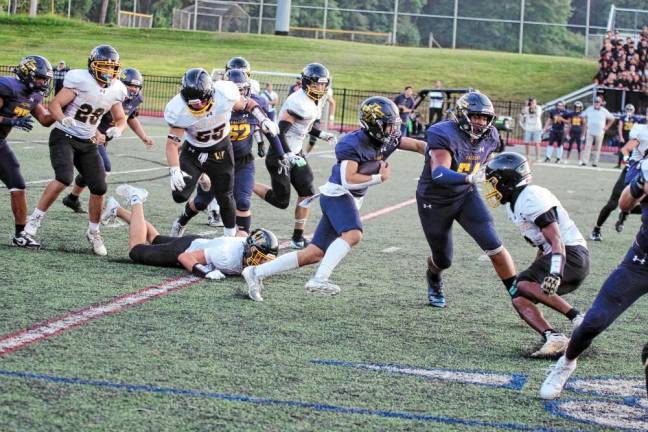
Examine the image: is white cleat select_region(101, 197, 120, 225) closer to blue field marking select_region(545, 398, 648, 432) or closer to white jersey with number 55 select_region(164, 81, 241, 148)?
white jersey with number 55 select_region(164, 81, 241, 148)

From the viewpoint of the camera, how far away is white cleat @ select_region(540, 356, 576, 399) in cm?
509

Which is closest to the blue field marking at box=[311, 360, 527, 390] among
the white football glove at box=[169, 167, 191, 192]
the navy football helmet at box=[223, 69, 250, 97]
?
the white football glove at box=[169, 167, 191, 192]

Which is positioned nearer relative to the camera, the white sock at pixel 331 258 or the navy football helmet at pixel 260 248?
the white sock at pixel 331 258

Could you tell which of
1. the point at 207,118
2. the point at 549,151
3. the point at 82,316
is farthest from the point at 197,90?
the point at 549,151

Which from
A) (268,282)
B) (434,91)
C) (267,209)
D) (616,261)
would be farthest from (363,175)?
(434,91)

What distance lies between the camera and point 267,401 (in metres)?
4.76

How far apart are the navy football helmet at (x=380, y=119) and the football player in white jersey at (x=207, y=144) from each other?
1.72 meters

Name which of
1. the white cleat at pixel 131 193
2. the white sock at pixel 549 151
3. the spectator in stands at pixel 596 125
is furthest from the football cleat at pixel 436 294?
the white sock at pixel 549 151

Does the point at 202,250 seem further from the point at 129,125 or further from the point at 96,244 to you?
the point at 129,125

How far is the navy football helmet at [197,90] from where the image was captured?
26.8ft

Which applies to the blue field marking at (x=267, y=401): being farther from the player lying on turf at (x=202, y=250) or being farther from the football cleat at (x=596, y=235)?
the football cleat at (x=596, y=235)

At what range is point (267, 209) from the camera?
A: 41.4 ft

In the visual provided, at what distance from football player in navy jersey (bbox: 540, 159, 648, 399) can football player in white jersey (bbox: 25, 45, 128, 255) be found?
4.56 meters

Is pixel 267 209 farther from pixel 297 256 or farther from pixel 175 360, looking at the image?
pixel 175 360
